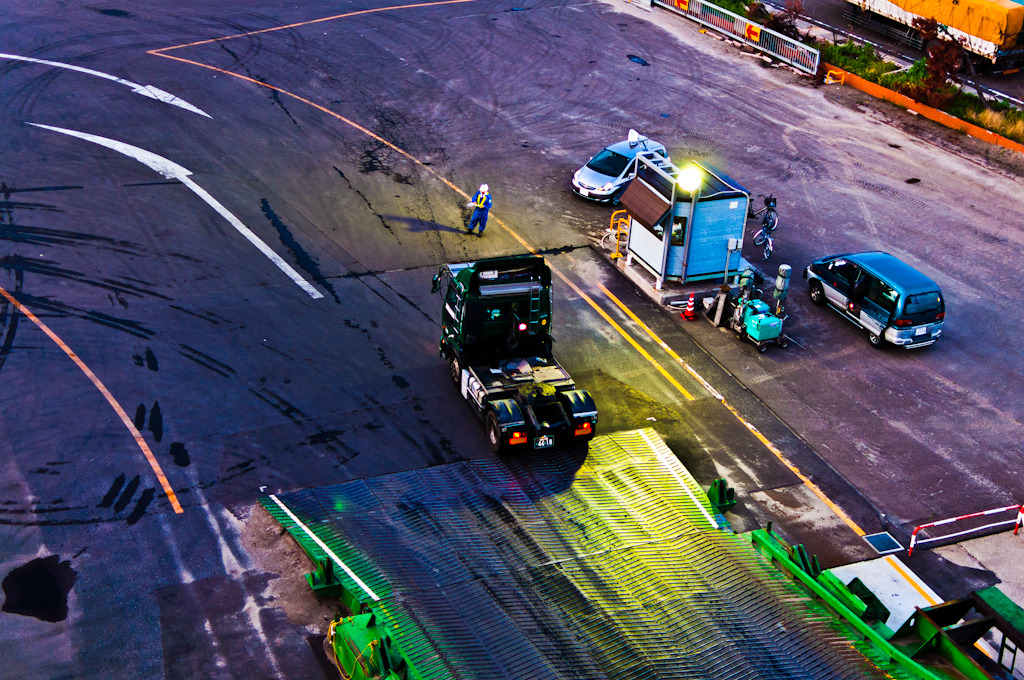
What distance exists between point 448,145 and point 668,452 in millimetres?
18117

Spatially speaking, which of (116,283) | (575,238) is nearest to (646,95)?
(575,238)

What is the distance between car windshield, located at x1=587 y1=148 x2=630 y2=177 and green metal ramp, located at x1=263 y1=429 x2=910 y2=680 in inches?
541

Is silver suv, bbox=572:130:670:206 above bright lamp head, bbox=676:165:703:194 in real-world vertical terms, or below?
below

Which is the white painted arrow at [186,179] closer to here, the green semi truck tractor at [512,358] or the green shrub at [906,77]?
the green semi truck tractor at [512,358]

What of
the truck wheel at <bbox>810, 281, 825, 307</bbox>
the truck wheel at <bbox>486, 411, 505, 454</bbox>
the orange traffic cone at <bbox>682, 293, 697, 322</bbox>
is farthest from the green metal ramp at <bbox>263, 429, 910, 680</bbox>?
the truck wheel at <bbox>810, 281, 825, 307</bbox>

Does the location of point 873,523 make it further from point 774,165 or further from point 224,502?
point 774,165

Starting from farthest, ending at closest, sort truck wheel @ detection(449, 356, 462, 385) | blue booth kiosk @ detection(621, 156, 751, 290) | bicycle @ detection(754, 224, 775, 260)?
bicycle @ detection(754, 224, 775, 260)
blue booth kiosk @ detection(621, 156, 751, 290)
truck wheel @ detection(449, 356, 462, 385)

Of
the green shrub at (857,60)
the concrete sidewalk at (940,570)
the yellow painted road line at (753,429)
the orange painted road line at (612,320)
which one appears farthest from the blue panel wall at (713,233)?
the green shrub at (857,60)

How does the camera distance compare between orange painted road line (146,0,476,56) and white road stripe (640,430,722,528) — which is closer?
white road stripe (640,430,722,528)

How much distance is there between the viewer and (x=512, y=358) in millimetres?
22547

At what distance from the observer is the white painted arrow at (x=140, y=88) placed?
37062mm

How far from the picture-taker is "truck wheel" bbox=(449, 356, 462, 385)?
2297 centimetres

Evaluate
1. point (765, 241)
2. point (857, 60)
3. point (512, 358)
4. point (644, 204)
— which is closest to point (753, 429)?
point (512, 358)

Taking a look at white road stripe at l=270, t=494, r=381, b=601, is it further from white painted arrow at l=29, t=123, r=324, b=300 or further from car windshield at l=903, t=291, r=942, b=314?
car windshield at l=903, t=291, r=942, b=314
